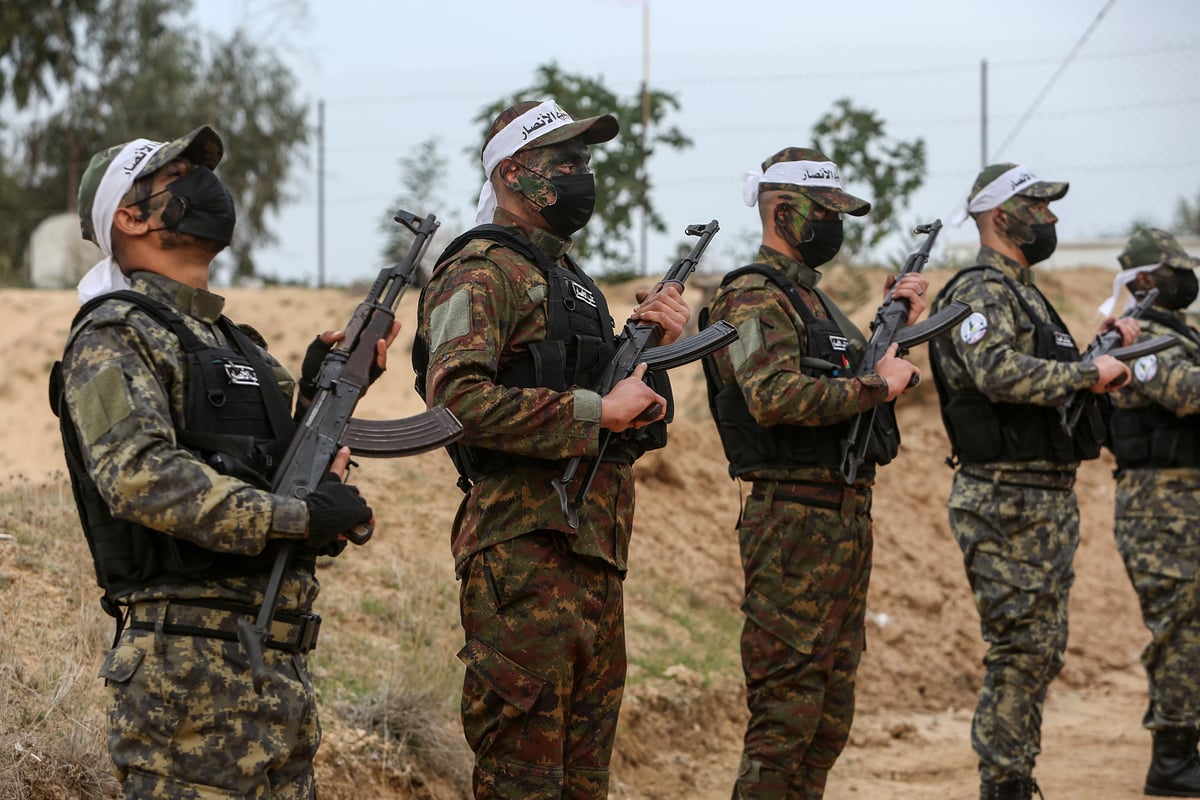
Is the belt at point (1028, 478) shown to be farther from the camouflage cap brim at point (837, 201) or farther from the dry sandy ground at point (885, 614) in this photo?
the dry sandy ground at point (885, 614)

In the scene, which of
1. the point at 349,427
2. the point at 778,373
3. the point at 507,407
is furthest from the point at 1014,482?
the point at 349,427

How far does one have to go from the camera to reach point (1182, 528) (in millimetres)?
6840

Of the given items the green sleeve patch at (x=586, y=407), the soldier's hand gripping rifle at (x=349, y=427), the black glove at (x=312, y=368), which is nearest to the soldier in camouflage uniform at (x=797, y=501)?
the green sleeve patch at (x=586, y=407)

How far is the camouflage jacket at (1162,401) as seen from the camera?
21.8ft

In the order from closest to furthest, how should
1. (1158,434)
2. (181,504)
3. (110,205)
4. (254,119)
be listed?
(181,504), (110,205), (1158,434), (254,119)

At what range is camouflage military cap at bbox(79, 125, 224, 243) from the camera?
3.42 m

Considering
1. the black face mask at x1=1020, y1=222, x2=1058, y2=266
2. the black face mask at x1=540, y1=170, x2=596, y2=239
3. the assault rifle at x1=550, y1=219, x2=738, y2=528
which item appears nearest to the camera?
the assault rifle at x1=550, y1=219, x2=738, y2=528

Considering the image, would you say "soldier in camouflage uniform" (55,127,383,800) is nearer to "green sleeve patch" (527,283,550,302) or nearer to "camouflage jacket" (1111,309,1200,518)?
"green sleeve patch" (527,283,550,302)

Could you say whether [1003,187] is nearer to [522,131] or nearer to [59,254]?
[522,131]

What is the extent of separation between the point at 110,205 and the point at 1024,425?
405cm

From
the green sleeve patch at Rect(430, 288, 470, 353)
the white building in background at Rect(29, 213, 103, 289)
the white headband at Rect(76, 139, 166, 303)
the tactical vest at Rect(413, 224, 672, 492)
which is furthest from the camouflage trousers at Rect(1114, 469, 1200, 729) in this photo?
the white building in background at Rect(29, 213, 103, 289)

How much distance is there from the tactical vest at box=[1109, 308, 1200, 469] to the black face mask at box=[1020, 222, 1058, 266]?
109 centimetres

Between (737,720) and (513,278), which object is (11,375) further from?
(513,278)

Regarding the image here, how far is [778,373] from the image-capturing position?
16.4ft
